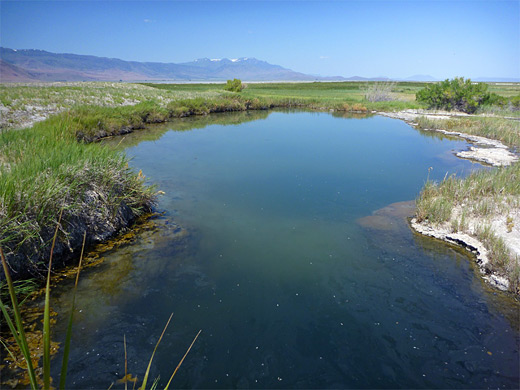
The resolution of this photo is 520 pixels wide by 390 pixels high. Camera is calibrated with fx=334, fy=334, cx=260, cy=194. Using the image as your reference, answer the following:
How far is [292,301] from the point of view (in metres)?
6.11

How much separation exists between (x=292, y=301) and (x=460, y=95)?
35784 millimetres

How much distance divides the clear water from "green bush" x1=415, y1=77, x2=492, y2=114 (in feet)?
91.1

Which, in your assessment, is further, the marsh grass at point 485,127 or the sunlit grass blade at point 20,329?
the marsh grass at point 485,127

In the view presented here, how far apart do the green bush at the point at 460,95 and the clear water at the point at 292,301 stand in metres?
27.8

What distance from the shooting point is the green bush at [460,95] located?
33000 mm

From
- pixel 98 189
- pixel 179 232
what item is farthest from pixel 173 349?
pixel 98 189

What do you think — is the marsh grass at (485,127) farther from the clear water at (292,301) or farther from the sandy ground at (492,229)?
the sandy ground at (492,229)

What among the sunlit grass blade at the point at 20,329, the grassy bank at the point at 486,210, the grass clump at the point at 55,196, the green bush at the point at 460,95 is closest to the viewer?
the sunlit grass blade at the point at 20,329

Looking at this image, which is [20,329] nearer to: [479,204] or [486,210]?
[486,210]

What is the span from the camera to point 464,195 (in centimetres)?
984

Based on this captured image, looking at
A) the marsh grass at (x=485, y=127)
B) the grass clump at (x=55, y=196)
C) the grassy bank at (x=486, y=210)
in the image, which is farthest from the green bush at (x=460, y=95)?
the grass clump at (x=55, y=196)

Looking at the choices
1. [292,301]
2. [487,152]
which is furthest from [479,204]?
[487,152]

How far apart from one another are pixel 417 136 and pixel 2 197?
2455 centimetres

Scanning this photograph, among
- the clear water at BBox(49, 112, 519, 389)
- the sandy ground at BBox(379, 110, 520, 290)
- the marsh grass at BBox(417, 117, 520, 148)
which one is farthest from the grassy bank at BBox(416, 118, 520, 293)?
the marsh grass at BBox(417, 117, 520, 148)
